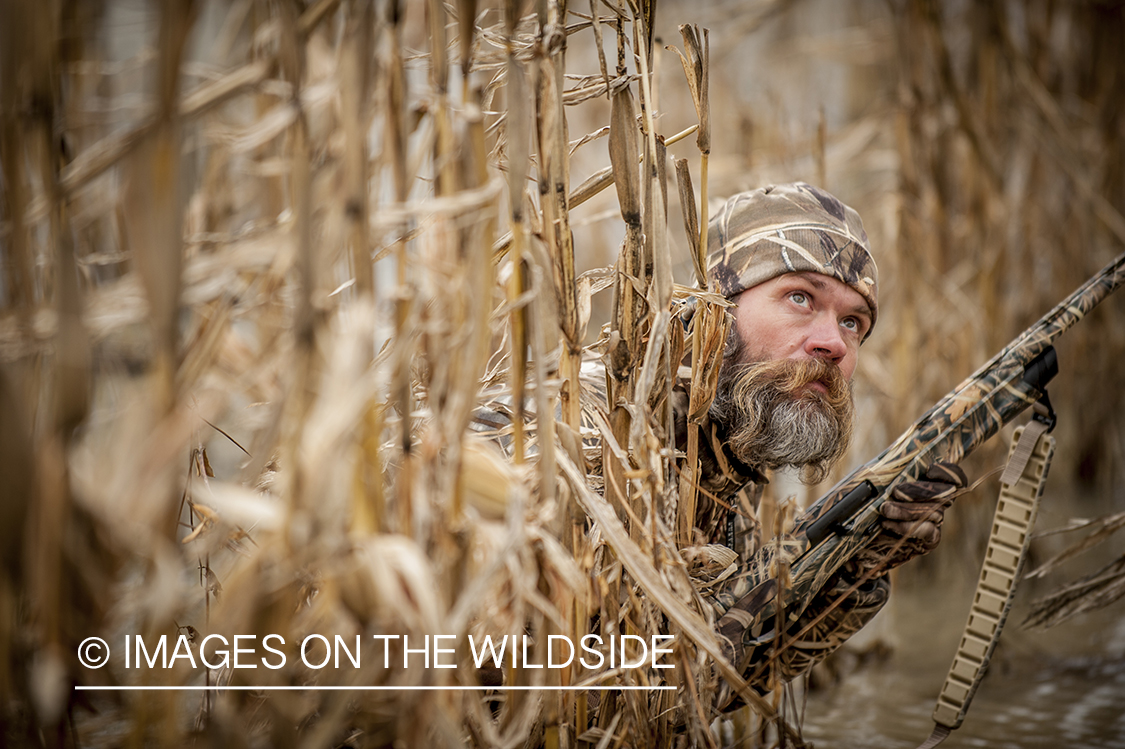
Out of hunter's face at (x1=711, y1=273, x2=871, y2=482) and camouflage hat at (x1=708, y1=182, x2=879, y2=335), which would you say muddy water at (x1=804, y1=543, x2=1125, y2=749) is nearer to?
hunter's face at (x1=711, y1=273, x2=871, y2=482)

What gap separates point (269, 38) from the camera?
0.84 m

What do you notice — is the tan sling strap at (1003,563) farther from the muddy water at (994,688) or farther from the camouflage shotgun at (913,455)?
the muddy water at (994,688)

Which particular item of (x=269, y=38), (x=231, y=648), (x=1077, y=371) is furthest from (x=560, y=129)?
(x=1077, y=371)

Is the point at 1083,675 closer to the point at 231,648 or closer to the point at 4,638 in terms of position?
the point at 231,648

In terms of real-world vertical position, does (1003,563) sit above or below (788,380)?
below

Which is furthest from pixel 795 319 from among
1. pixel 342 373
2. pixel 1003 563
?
pixel 342 373

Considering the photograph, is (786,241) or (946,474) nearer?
(946,474)

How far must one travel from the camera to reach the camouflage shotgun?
1446 millimetres

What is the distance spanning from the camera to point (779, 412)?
1521 millimetres

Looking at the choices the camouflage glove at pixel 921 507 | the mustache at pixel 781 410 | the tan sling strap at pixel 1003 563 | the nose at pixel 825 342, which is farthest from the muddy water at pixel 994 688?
the nose at pixel 825 342

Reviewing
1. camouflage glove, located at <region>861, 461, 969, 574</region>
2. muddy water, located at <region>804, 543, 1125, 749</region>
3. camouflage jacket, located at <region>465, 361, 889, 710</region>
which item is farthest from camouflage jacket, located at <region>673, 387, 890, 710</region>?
muddy water, located at <region>804, 543, 1125, 749</region>

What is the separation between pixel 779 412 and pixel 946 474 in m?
0.32

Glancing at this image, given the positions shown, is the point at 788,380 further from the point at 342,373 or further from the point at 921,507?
the point at 342,373

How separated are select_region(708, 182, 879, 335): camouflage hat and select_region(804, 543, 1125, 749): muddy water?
3.36 ft
